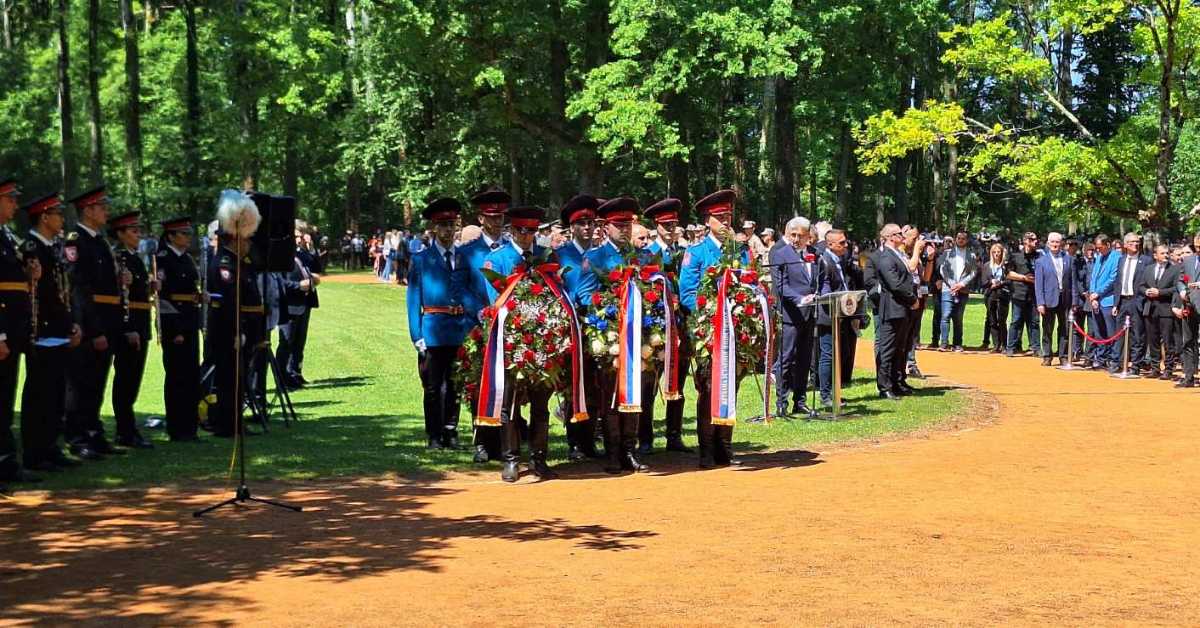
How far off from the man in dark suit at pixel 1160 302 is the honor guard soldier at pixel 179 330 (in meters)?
13.9

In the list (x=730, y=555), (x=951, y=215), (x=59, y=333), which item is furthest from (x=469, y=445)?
(x=951, y=215)

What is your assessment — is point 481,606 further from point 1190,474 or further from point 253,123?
point 253,123

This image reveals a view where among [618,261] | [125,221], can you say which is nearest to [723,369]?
[618,261]

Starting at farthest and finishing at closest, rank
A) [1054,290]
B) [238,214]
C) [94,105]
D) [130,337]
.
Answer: [94,105] < [1054,290] < [130,337] < [238,214]

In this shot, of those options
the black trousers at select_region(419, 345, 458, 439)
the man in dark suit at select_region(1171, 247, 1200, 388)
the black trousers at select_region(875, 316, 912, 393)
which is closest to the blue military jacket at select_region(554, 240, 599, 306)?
the black trousers at select_region(419, 345, 458, 439)

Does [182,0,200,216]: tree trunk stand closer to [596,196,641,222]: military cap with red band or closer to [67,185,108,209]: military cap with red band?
[67,185,108,209]: military cap with red band

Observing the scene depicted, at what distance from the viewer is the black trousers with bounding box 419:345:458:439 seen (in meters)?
12.9

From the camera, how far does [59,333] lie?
452 inches

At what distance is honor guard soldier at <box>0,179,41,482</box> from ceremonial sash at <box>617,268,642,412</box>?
477cm

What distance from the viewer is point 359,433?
14352 mm

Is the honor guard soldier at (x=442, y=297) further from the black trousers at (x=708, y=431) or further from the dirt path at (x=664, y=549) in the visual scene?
the black trousers at (x=708, y=431)

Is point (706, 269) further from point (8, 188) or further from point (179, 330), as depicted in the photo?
point (8, 188)

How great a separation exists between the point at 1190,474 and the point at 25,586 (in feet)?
31.0

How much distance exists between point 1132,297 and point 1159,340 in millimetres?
769
